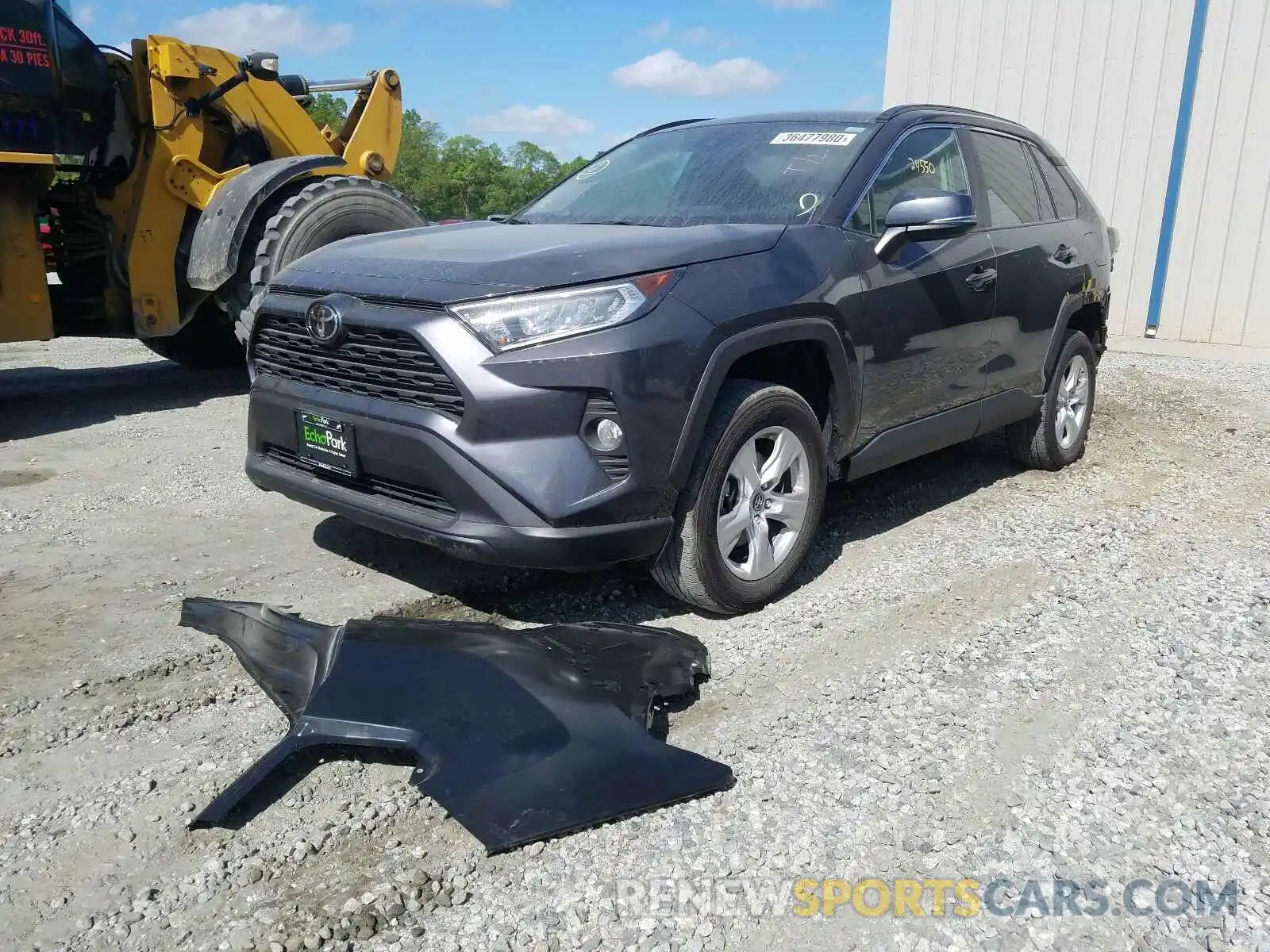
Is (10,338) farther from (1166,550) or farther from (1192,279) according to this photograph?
(1192,279)

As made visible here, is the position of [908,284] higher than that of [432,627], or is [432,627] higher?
[908,284]

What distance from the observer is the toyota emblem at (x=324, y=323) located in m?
3.35

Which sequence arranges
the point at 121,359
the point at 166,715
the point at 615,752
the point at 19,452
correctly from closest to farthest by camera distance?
1. the point at 615,752
2. the point at 166,715
3. the point at 19,452
4. the point at 121,359

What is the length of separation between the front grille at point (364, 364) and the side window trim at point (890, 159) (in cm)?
169

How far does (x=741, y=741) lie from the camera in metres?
2.86

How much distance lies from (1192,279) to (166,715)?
10527 mm

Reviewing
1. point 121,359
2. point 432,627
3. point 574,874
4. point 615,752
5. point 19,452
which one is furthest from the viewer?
point 121,359

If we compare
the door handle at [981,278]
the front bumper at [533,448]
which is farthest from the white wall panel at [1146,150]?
the front bumper at [533,448]

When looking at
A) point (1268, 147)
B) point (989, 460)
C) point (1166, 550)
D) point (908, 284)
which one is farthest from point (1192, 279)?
point (908, 284)

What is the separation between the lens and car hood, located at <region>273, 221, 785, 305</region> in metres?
3.15

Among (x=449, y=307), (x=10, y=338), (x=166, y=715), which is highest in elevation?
(x=449, y=307)

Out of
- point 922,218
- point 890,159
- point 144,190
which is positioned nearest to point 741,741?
point 922,218

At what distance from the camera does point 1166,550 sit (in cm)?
453

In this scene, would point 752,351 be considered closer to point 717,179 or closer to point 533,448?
point 533,448
